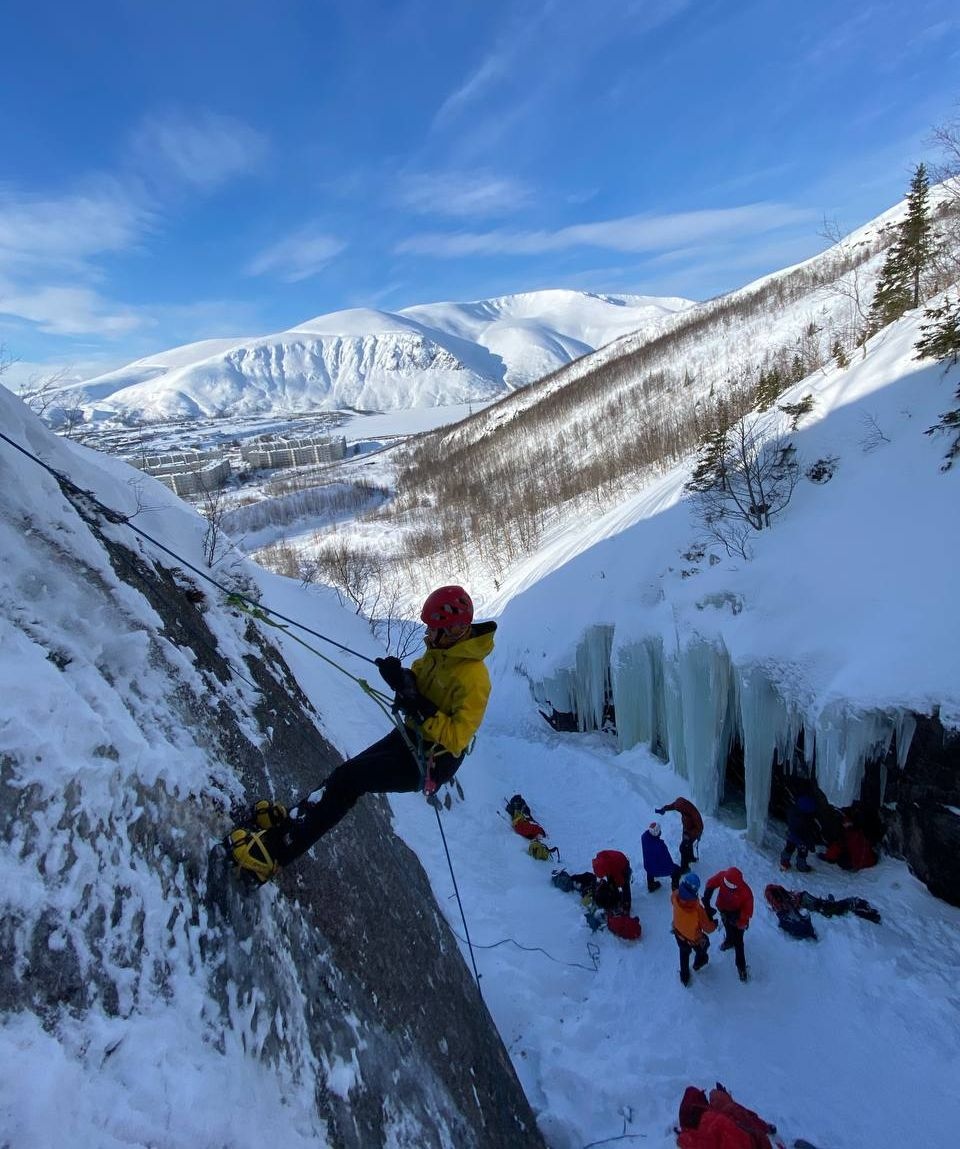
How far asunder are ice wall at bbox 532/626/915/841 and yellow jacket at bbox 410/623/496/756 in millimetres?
4773

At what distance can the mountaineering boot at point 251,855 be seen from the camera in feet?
7.80

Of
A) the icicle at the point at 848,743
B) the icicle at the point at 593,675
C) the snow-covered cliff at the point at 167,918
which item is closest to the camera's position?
the snow-covered cliff at the point at 167,918

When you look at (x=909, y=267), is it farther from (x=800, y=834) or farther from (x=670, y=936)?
(x=670, y=936)

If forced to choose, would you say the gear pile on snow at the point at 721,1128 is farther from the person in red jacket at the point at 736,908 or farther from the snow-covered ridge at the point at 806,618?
the snow-covered ridge at the point at 806,618

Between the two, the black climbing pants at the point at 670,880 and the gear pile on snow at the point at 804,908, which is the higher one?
the black climbing pants at the point at 670,880

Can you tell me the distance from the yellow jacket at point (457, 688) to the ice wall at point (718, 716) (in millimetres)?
4773

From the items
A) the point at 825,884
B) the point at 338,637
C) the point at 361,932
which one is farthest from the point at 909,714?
the point at 338,637

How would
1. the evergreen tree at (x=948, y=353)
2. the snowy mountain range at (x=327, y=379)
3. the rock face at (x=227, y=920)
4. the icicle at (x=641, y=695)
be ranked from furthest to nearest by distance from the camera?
1. the snowy mountain range at (x=327, y=379)
2. the icicle at (x=641, y=695)
3. the evergreen tree at (x=948, y=353)
4. the rock face at (x=227, y=920)

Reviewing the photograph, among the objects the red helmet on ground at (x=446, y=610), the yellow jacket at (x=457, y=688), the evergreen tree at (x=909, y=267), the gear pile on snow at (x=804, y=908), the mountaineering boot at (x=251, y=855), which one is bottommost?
the gear pile on snow at (x=804, y=908)

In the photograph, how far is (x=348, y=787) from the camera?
261 centimetres

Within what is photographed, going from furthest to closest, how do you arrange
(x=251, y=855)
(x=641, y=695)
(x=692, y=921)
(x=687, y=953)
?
(x=641, y=695)
(x=687, y=953)
(x=692, y=921)
(x=251, y=855)

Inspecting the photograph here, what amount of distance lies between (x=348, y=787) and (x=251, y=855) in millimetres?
459

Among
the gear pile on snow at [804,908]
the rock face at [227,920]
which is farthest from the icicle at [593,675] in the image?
the rock face at [227,920]

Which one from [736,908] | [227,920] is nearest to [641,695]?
[736,908]
